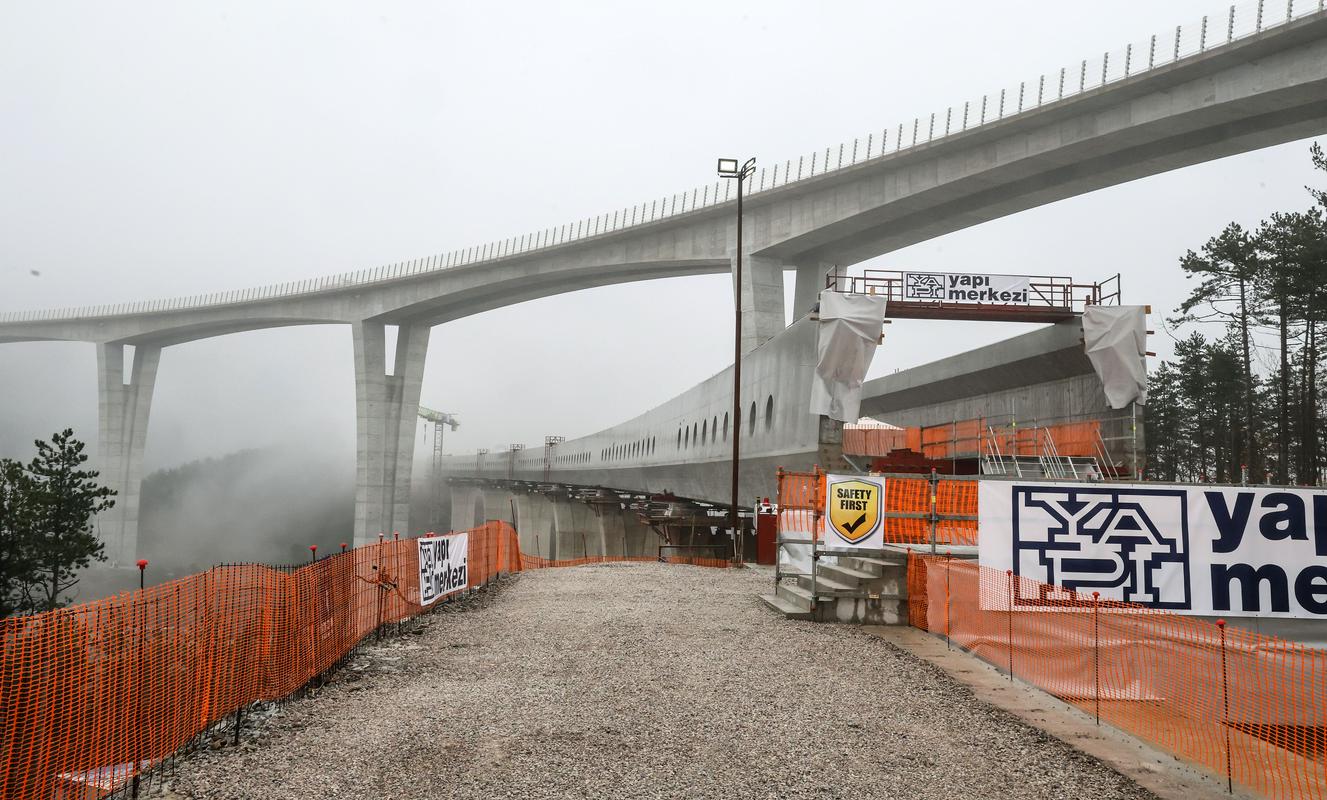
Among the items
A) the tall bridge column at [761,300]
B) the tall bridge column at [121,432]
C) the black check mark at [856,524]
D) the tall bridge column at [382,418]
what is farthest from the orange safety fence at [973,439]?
the tall bridge column at [121,432]

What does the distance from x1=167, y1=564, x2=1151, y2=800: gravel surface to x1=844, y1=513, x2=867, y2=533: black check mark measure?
178 centimetres

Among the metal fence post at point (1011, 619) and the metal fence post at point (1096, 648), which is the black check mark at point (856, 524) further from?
the metal fence post at point (1096, 648)

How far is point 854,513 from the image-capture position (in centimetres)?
1474

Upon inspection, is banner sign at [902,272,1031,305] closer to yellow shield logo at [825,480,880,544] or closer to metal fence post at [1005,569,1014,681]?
yellow shield logo at [825,480,880,544]

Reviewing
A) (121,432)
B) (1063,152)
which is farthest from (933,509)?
(121,432)

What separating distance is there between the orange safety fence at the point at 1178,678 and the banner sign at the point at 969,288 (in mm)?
21553

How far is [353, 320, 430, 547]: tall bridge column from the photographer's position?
75.6 m

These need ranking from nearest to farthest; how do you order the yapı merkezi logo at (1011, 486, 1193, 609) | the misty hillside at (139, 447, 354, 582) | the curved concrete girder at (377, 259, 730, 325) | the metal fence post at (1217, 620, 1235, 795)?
1. the metal fence post at (1217, 620, 1235, 795)
2. the yapı merkezi logo at (1011, 486, 1193, 609)
3. the curved concrete girder at (377, 259, 730, 325)
4. the misty hillside at (139, 447, 354, 582)

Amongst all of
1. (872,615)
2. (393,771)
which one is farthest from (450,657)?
(872,615)

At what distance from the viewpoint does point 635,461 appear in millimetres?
67375

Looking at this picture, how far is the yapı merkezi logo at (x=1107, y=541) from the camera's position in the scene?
11328mm

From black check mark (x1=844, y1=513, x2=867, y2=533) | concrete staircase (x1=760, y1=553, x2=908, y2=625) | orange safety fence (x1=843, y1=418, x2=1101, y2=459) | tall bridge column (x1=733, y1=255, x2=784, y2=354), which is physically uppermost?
tall bridge column (x1=733, y1=255, x2=784, y2=354)

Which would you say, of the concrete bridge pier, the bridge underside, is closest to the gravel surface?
the bridge underside

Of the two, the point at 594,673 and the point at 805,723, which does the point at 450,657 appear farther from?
the point at 805,723
